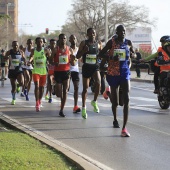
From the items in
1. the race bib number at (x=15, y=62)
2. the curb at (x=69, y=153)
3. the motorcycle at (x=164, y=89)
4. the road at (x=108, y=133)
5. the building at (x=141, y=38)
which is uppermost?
the building at (x=141, y=38)

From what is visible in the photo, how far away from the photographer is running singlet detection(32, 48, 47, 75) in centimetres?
1478

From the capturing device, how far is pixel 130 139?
33.1ft

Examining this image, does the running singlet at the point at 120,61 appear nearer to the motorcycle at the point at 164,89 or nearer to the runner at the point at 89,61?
the runner at the point at 89,61

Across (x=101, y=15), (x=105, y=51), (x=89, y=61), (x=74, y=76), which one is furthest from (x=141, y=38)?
(x=105, y=51)

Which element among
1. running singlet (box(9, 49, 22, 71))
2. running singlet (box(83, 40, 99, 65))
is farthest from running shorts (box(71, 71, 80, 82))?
running singlet (box(9, 49, 22, 71))

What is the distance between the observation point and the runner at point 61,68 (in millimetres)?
13203

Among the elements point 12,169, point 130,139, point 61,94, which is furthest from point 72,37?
point 12,169

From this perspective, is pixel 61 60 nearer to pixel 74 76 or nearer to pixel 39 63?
pixel 74 76

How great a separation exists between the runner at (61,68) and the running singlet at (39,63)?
152cm

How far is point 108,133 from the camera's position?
10.7 metres

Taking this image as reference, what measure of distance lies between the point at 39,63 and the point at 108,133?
4.60 m

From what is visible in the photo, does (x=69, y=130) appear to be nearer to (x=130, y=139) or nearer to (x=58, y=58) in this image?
(x=130, y=139)

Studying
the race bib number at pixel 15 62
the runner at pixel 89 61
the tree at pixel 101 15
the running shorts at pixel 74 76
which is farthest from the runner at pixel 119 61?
the tree at pixel 101 15

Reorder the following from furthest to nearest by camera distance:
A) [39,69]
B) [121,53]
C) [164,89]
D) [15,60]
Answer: [15,60] < [39,69] < [164,89] < [121,53]
